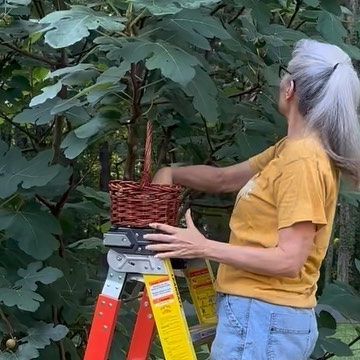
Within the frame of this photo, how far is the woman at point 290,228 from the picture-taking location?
2045 millimetres

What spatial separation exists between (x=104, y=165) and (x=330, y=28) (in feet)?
4.95

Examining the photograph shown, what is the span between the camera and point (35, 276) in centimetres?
247

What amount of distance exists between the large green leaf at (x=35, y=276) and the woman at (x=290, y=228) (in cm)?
48

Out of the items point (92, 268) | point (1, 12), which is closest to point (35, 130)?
point (92, 268)

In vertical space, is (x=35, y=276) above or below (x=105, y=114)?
below

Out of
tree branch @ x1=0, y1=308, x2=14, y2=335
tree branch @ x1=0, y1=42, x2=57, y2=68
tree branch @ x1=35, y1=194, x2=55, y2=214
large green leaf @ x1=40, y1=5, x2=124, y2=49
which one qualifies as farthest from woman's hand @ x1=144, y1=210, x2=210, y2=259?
tree branch @ x1=0, y1=42, x2=57, y2=68

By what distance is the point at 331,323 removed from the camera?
3.10 meters

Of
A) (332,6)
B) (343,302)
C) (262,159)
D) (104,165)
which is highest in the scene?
(332,6)

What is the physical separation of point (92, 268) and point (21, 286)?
0.69m

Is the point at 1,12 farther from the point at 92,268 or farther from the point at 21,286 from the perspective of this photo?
the point at 92,268

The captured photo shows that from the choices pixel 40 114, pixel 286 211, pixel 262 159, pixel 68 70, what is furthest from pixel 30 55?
pixel 286 211

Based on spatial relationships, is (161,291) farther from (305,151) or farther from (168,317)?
(305,151)

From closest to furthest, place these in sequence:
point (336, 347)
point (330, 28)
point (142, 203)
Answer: point (142, 203), point (330, 28), point (336, 347)

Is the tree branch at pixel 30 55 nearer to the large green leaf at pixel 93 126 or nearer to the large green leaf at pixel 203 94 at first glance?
the large green leaf at pixel 93 126
